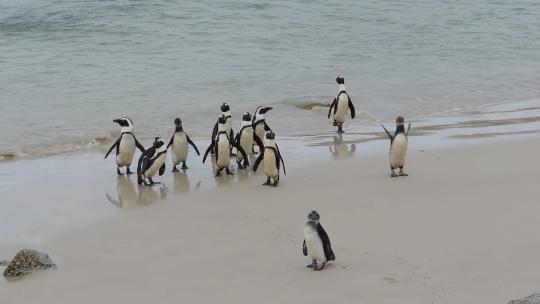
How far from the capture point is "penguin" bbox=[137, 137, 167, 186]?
8492 mm

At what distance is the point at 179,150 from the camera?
9.19m

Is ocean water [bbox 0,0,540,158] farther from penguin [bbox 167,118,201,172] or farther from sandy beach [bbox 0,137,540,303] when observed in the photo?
sandy beach [bbox 0,137,540,303]

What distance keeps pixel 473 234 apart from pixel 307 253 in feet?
4.50

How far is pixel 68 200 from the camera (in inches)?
311

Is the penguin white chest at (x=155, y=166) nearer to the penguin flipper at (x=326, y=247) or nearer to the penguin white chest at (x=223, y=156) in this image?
the penguin white chest at (x=223, y=156)

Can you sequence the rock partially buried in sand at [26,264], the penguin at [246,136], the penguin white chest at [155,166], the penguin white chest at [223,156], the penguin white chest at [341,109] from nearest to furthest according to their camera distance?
the rock partially buried in sand at [26,264] → the penguin white chest at [155,166] → the penguin white chest at [223,156] → the penguin at [246,136] → the penguin white chest at [341,109]

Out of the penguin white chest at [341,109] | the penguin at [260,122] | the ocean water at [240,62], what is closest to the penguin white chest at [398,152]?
the penguin at [260,122]

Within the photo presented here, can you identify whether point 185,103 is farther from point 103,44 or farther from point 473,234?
point 473,234

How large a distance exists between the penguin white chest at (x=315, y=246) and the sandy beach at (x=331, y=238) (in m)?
0.11

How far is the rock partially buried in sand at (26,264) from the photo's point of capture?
5.74 m

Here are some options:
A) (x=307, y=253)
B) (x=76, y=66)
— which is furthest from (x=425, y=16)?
(x=307, y=253)

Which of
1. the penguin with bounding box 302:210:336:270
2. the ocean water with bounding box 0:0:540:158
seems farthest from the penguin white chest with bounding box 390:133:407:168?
the ocean water with bounding box 0:0:540:158

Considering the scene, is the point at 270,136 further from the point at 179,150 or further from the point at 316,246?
the point at 316,246

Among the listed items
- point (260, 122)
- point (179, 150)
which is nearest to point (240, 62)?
point (260, 122)
